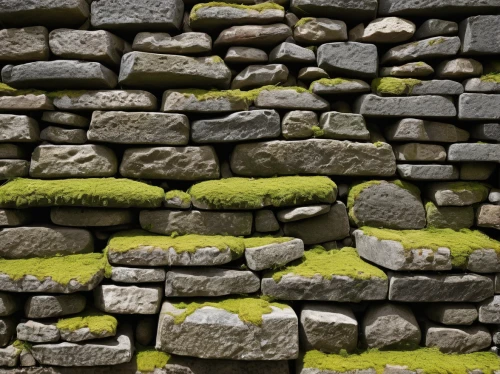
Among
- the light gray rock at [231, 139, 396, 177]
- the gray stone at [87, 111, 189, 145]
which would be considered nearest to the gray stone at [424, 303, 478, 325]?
the light gray rock at [231, 139, 396, 177]

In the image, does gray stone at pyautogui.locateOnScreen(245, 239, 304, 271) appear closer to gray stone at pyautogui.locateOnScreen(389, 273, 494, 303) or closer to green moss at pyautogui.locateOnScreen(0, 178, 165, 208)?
gray stone at pyautogui.locateOnScreen(389, 273, 494, 303)

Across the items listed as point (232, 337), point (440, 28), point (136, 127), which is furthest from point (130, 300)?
point (440, 28)

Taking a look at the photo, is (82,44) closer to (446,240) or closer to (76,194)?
(76,194)

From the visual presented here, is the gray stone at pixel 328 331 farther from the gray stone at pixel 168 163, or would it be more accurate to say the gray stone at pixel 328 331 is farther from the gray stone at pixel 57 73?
the gray stone at pixel 57 73

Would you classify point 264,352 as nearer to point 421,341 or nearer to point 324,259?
point 324,259

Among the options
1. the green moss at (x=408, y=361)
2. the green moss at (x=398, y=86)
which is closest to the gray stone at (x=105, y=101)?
the green moss at (x=398, y=86)

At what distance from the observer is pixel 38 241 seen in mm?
2729

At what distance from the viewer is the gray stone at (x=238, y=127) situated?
2.83 m

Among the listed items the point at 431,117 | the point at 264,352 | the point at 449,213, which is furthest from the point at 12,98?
the point at 449,213

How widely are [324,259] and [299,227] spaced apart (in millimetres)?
323

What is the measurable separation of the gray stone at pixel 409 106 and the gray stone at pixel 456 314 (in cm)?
149

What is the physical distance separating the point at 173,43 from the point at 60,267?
193cm

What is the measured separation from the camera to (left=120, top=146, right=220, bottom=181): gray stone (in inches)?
113

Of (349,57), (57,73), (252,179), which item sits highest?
(349,57)
